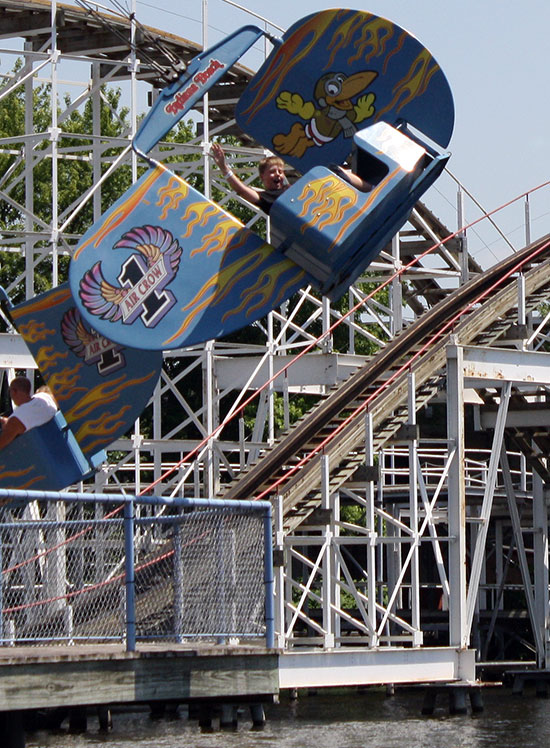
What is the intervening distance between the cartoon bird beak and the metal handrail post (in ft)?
10.9

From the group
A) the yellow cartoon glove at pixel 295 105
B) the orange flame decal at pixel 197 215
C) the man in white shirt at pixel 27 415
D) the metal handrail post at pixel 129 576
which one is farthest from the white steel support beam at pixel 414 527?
the metal handrail post at pixel 129 576

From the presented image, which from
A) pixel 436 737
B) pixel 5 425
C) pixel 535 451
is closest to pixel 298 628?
pixel 535 451

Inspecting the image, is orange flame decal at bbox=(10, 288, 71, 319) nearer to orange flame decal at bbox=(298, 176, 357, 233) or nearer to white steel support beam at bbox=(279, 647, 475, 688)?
orange flame decal at bbox=(298, 176, 357, 233)

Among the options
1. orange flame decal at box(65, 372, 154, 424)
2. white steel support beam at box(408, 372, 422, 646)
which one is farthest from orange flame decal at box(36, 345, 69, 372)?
white steel support beam at box(408, 372, 422, 646)

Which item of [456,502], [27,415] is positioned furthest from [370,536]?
[27,415]

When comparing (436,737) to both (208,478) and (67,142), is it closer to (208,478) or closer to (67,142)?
(208,478)

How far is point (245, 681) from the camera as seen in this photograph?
1015 cm

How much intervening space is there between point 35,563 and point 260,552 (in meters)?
1.59

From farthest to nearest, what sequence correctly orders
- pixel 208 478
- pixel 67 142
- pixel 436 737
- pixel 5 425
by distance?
pixel 67 142 < pixel 208 478 < pixel 436 737 < pixel 5 425

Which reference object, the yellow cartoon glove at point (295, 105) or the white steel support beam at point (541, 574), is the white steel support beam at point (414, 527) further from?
the yellow cartoon glove at point (295, 105)

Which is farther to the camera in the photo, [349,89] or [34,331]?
[34,331]

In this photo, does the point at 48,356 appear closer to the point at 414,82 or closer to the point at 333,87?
the point at 333,87

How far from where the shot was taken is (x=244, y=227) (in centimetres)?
1104

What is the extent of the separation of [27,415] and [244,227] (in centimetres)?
193
